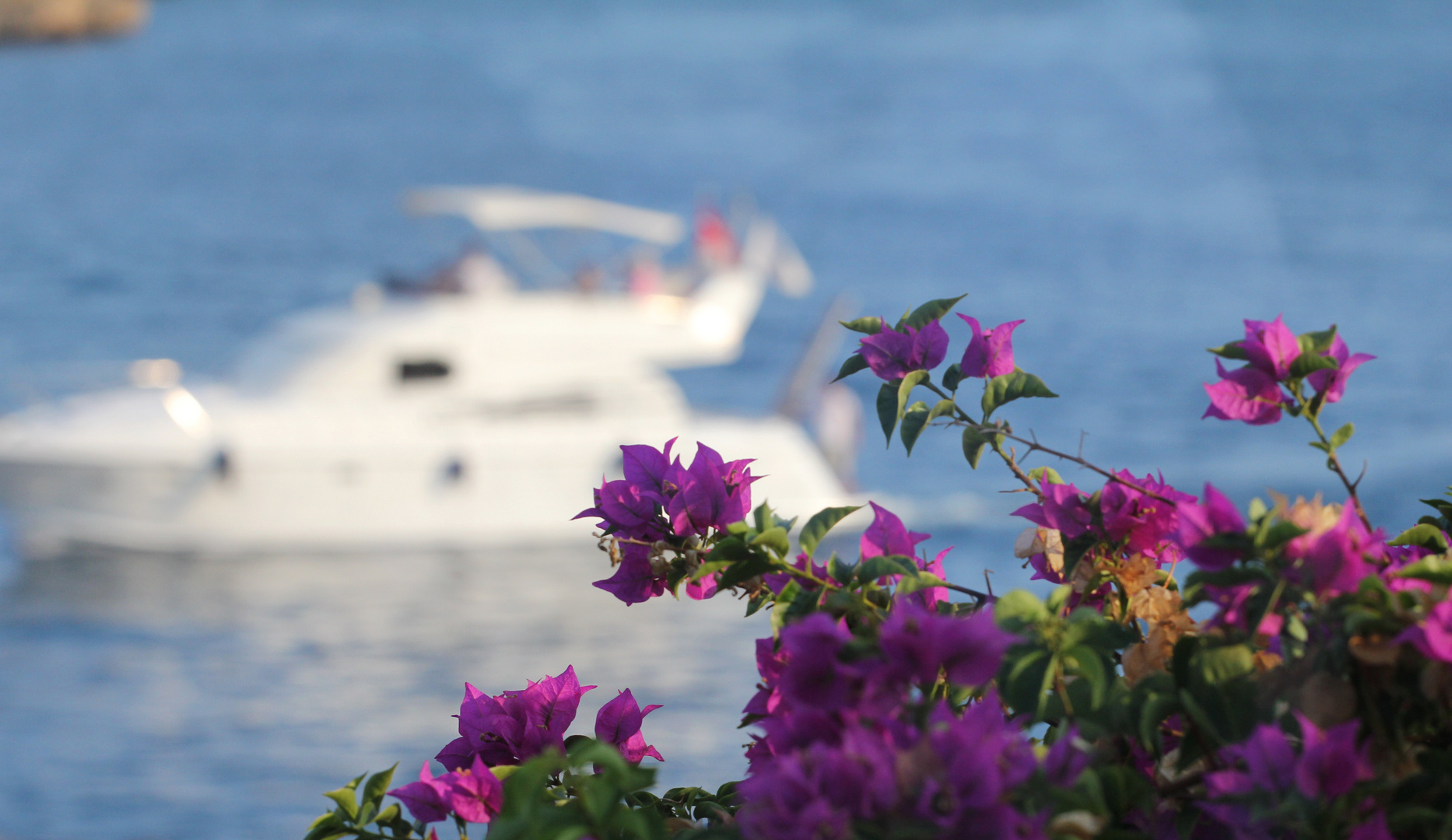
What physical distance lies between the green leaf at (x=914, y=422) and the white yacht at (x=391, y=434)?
10.3 meters

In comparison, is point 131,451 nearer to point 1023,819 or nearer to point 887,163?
point 1023,819

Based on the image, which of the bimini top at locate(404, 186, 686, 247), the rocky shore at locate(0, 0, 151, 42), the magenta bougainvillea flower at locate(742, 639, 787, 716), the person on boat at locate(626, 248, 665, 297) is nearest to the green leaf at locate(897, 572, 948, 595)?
the magenta bougainvillea flower at locate(742, 639, 787, 716)

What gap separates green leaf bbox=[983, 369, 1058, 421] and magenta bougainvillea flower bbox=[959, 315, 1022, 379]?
22 mm

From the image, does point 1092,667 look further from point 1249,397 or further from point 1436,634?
point 1249,397

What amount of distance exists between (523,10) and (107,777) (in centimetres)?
5079

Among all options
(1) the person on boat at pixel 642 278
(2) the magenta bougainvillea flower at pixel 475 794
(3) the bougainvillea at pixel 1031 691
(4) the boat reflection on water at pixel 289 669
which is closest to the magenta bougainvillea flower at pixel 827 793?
(3) the bougainvillea at pixel 1031 691

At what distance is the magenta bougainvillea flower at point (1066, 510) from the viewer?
1245 mm

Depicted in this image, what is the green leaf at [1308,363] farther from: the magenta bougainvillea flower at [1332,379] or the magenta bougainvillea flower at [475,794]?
the magenta bougainvillea flower at [475,794]

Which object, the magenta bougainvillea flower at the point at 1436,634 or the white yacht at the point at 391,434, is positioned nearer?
the magenta bougainvillea flower at the point at 1436,634

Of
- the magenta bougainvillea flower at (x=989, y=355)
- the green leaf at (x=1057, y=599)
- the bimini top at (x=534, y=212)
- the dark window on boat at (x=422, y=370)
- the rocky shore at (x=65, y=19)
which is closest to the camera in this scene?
the green leaf at (x=1057, y=599)

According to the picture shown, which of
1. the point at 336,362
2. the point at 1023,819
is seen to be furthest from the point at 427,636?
the point at 1023,819

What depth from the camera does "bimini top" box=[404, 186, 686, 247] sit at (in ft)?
45.8

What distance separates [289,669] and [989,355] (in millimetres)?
10386

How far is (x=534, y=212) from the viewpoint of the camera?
46.0ft
